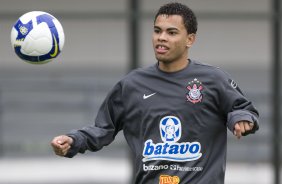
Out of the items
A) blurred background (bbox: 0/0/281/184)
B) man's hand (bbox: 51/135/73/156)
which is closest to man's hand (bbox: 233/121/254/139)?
man's hand (bbox: 51/135/73/156)

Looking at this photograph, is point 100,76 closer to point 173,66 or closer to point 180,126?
point 173,66

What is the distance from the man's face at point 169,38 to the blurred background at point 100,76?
13.3ft

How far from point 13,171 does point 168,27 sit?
566 centimetres

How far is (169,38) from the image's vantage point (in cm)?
520

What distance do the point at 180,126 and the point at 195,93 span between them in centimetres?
22

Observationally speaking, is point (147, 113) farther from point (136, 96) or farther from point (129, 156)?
point (129, 156)

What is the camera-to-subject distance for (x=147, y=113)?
529cm

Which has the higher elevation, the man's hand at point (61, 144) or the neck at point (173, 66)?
the neck at point (173, 66)

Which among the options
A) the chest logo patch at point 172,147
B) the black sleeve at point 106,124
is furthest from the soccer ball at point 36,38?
the chest logo patch at point 172,147

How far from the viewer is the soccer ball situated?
5.59m

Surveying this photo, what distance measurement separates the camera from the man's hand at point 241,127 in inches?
188

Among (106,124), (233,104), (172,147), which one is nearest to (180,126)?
(172,147)

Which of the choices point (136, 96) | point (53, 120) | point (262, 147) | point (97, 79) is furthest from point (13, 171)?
point (136, 96)

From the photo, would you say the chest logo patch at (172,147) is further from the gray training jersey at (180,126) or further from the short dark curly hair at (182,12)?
the short dark curly hair at (182,12)
